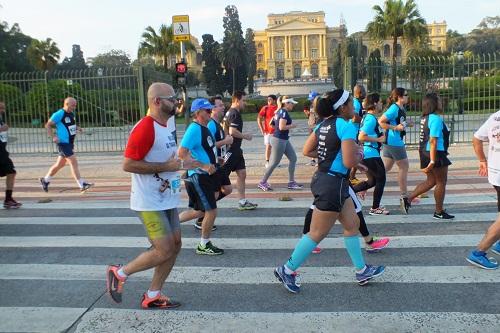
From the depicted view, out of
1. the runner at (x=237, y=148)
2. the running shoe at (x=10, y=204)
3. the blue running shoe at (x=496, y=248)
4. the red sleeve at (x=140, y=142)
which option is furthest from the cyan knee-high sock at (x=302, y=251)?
the running shoe at (x=10, y=204)

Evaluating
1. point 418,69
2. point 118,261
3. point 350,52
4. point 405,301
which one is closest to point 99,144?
point 418,69

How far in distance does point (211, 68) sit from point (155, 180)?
69927 millimetres

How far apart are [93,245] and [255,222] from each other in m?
2.29

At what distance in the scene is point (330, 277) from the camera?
530 cm

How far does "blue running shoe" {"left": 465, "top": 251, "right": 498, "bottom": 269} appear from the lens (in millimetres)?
5312

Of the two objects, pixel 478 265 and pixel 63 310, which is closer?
pixel 63 310

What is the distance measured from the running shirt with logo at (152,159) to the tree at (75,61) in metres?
73.5

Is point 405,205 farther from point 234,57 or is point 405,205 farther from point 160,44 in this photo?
point 234,57

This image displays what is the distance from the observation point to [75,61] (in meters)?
89.7

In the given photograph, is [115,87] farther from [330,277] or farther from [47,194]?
[330,277]

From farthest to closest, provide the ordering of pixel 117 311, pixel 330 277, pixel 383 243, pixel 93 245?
pixel 93 245 < pixel 383 243 < pixel 330 277 < pixel 117 311

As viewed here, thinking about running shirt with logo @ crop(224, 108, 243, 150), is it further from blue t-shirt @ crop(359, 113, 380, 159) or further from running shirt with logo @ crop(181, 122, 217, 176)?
running shirt with logo @ crop(181, 122, 217, 176)

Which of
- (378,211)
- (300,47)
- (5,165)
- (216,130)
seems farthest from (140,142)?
(300,47)

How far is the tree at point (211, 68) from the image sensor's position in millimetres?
72650
